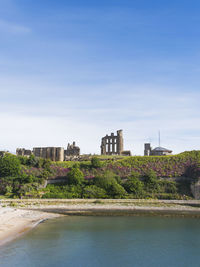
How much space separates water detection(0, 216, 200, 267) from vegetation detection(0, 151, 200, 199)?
13.1m

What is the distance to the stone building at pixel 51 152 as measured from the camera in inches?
2643

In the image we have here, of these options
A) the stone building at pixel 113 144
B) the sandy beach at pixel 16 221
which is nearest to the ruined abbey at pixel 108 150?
the stone building at pixel 113 144

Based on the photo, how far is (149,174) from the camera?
173ft

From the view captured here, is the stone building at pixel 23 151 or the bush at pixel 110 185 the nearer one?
the bush at pixel 110 185

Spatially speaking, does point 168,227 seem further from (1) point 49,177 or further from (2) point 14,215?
(1) point 49,177

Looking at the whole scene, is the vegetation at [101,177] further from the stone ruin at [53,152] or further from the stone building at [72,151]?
the stone building at [72,151]

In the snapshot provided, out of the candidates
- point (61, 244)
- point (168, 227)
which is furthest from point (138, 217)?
point (61, 244)

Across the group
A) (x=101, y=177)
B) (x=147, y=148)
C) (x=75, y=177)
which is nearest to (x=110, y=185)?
(x=101, y=177)

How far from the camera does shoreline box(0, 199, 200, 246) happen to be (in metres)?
34.5

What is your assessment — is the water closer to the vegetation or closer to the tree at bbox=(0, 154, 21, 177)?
the vegetation

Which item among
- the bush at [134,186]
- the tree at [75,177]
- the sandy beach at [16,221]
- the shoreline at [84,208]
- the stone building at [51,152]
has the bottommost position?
the sandy beach at [16,221]

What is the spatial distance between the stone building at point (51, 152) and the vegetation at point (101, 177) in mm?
6755

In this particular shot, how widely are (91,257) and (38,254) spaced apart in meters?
4.46

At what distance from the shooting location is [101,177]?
51875 mm
